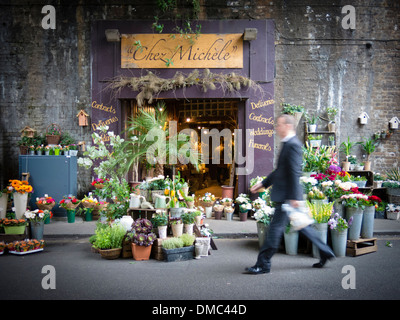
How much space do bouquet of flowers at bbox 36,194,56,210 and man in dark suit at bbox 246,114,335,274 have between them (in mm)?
5270

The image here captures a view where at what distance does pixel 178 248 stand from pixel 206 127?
33.0 feet

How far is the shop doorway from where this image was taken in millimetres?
10602

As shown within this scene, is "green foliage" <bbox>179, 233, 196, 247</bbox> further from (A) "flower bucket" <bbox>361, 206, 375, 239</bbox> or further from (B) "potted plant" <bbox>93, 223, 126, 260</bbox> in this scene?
(A) "flower bucket" <bbox>361, 206, 375, 239</bbox>

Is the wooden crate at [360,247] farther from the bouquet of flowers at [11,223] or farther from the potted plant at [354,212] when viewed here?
the bouquet of flowers at [11,223]

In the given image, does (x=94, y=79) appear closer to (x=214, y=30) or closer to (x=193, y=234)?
(x=214, y=30)

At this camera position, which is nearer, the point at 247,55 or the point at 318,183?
the point at 318,183

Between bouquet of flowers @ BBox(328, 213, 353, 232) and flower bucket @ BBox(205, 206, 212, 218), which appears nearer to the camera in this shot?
bouquet of flowers @ BBox(328, 213, 353, 232)

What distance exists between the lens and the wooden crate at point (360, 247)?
4891 millimetres

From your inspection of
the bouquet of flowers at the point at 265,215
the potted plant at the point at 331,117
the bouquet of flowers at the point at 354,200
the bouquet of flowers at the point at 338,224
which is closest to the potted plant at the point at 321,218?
the bouquet of flowers at the point at 338,224

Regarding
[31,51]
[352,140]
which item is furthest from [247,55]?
[31,51]

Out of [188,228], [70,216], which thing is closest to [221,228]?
[188,228]

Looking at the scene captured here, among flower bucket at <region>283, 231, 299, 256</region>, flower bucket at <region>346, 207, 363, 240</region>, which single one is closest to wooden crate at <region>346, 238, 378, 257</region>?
flower bucket at <region>346, 207, 363, 240</region>
